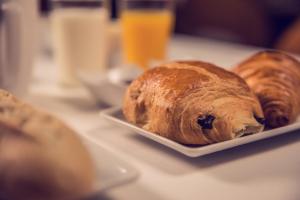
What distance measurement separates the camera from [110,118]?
0.64 meters

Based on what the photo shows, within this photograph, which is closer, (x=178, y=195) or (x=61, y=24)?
(x=178, y=195)

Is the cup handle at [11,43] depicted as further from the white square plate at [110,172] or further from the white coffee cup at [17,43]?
the white square plate at [110,172]

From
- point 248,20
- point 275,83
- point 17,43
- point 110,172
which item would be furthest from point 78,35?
point 248,20

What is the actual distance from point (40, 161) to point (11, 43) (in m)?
0.48

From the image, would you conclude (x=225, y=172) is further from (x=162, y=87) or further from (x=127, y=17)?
(x=127, y=17)

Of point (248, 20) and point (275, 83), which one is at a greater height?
point (275, 83)

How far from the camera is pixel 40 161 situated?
376 millimetres

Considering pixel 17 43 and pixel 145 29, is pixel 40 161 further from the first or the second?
pixel 145 29

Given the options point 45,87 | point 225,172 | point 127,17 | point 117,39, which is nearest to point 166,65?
point 225,172

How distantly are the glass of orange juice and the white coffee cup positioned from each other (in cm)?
32

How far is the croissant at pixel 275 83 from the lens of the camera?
61 centimetres

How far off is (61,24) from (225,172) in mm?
597

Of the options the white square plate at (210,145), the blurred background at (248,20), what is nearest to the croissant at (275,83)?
the white square plate at (210,145)

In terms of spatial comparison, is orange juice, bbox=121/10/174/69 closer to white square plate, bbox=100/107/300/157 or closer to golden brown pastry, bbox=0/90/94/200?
white square plate, bbox=100/107/300/157
